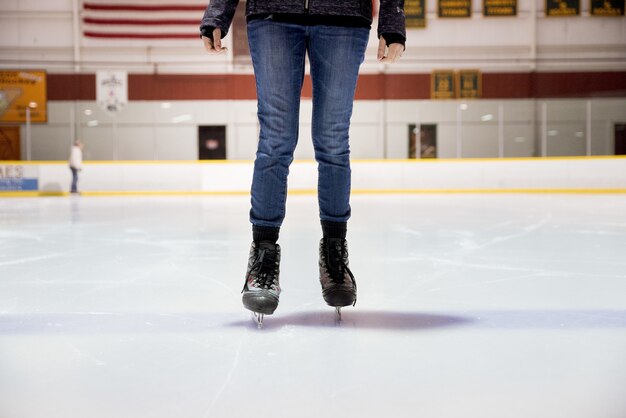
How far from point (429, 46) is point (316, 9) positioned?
509 inches

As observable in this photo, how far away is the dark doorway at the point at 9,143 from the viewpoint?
41.2 feet

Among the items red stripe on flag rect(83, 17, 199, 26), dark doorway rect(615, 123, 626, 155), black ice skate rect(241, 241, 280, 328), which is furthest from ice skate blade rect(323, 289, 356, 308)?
red stripe on flag rect(83, 17, 199, 26)

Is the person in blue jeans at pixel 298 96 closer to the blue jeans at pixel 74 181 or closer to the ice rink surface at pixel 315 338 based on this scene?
the ice rink surface at pixel 315 338

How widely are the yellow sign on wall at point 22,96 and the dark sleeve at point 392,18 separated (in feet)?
43.5

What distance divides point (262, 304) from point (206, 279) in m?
0.76

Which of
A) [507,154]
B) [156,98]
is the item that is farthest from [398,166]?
[156,98]

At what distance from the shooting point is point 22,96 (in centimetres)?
1312

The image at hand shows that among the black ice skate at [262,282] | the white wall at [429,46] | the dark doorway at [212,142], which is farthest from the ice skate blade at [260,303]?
the white wall at [429,46]

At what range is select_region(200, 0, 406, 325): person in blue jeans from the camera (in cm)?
143

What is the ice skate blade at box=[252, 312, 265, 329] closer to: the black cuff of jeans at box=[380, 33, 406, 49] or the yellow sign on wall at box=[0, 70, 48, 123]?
the black cuff of jeans at box=[380, 33, 406, 49]

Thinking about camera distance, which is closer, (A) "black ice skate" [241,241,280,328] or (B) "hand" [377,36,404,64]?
(A) "black ice skate" [241,241,280,328]

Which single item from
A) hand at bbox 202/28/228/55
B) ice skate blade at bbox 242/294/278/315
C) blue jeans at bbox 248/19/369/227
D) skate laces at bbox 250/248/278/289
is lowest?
ice skate blade at bbox 242/294/278/315

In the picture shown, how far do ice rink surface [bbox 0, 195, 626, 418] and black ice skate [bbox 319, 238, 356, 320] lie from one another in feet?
0.17

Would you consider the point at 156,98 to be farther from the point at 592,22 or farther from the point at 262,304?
the point at 262,304
